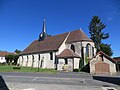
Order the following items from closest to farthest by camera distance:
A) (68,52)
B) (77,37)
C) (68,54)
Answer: (68,54), (68,52), (77,37)

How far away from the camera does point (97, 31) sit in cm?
5078

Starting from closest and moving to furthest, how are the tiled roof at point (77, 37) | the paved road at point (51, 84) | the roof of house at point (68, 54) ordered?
the paved road at point (51, 84) → the roof of house at point (68, 54) → the tiled roof at point (77, 37)

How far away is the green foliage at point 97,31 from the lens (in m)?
49.9

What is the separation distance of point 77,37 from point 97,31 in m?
18.5

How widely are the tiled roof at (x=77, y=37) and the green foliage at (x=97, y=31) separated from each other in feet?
49.1

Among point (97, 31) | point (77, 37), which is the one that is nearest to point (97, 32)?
point (97, 31)

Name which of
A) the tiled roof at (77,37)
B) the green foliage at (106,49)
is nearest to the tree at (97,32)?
the green foliage at (106,49)

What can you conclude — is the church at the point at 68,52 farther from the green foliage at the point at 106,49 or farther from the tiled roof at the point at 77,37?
the green foliage at the point at 106,49

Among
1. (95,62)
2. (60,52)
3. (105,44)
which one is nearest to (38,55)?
(60,52)

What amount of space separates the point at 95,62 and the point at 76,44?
7354 millimetres

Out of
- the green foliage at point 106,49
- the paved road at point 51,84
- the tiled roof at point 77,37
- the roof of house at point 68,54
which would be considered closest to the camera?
the paved road at point 51,84

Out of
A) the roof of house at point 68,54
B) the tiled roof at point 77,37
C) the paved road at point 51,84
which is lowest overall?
the paved road at point 51,84

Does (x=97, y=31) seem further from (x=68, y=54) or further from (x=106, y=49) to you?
(x=68, y=54)

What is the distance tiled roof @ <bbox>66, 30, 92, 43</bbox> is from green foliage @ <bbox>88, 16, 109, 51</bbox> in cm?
1498
